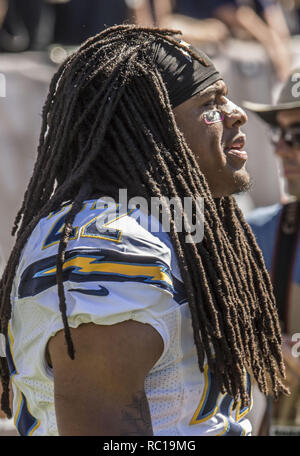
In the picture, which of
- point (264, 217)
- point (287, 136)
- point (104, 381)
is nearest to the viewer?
point (104, 381)

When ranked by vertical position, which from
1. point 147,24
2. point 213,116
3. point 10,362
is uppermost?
point 147,24

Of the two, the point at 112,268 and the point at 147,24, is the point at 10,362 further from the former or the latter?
the point at 147,24

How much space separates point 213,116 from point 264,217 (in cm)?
171

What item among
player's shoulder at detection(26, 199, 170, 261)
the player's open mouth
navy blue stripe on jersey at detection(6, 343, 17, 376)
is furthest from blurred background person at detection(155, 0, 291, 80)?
navy blue stripe on jersey at detection(6, 343, 17, 376)

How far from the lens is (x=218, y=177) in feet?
6.96

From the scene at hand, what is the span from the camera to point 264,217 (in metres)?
3.75

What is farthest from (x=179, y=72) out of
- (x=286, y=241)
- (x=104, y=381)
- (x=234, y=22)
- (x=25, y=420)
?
(x=234, y=22)

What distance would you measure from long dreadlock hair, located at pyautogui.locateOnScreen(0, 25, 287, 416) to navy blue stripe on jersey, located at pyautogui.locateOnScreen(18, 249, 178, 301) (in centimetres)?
8

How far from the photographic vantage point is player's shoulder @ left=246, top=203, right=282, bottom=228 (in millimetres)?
3717

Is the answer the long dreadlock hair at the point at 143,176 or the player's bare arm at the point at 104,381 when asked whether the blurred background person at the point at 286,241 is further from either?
the player's bare arm at the point at 104,381

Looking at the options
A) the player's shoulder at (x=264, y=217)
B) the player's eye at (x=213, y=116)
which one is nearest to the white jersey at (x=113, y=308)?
the player's eye at (x=213, y=116)
